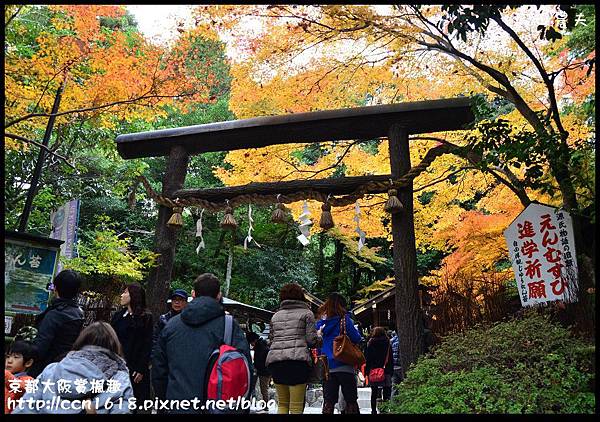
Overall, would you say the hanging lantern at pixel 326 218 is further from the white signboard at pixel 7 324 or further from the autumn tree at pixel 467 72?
the white signboard at pixel 7 324

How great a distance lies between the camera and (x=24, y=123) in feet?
35.0

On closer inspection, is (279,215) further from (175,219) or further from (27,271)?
(27,271)

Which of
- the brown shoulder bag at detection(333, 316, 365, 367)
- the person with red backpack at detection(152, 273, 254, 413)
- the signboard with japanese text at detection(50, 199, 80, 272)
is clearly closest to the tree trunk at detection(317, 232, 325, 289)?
the signboard with japanese text at detection(50, 199, 80, 272)

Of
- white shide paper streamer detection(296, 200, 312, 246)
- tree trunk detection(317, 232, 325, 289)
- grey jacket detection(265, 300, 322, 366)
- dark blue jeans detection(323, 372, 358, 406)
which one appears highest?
tree trunk detection(317, 232, 325, 289)

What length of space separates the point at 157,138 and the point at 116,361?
591cm

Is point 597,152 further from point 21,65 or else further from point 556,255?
point 21,65

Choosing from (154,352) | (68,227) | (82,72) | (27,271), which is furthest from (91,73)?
(154,352)

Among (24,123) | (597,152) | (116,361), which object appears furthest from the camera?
(24,123)

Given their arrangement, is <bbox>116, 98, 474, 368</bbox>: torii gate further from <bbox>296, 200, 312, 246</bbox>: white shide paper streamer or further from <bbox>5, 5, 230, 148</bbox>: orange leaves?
<bbox>5, 5, 230, 148</bbox>: orange leaves

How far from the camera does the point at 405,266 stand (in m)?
7.18

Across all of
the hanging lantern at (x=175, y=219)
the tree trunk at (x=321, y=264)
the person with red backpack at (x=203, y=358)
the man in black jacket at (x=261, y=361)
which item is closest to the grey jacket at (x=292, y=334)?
the person with red backpack at (x=203, y=358)

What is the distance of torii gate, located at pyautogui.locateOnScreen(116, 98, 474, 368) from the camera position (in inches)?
282

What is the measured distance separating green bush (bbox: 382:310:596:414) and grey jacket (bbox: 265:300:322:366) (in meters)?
1.41

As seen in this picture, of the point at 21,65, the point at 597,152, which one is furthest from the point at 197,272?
the point at 597,152
